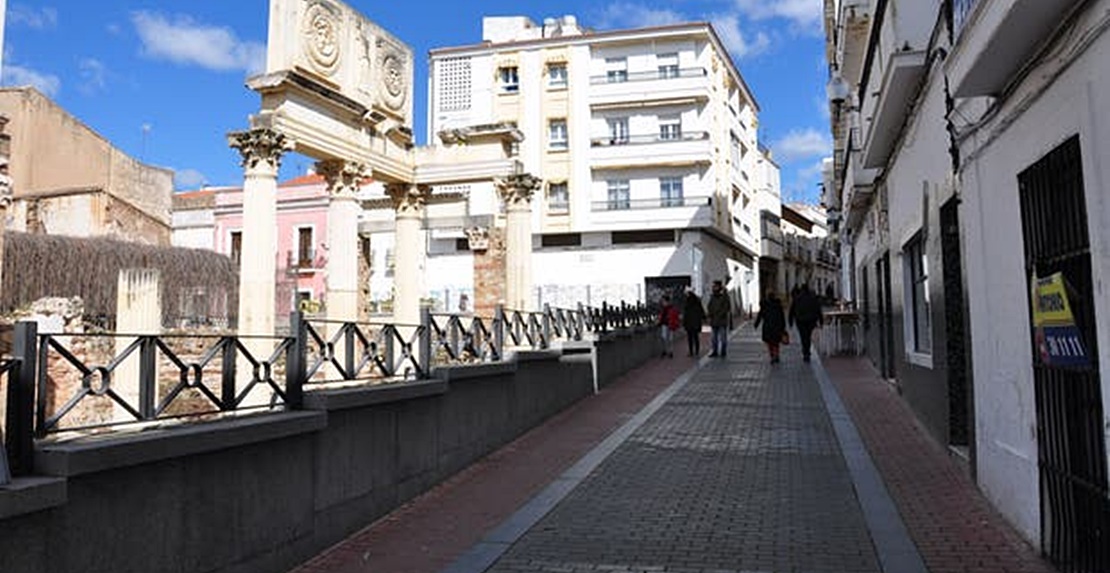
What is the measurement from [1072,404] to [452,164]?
13.6 metres

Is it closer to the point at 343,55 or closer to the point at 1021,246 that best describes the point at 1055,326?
the point at 1021,246

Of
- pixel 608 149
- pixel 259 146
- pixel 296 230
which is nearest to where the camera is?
pixel 259 146

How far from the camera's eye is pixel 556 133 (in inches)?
1634

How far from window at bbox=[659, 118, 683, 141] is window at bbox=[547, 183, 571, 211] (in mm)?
5463

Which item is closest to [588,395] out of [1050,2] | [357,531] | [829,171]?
[357,531]

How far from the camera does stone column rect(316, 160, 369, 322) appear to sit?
1480 cm

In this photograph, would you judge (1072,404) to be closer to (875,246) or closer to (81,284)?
(875,246)

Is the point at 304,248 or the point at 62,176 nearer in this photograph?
the point at 62,176

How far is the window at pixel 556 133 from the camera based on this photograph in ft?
135

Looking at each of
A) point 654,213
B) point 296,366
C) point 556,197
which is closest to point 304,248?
point 556,197

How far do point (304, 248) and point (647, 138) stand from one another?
18.4 metres

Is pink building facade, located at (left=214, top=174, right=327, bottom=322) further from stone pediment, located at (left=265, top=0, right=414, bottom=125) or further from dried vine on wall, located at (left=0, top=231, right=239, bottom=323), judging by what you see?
stone pediment, located at (left=265, top=0, right=414, bottom=125)

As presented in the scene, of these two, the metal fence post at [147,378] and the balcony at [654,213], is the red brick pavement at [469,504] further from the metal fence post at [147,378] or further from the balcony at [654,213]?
the balcony at [654,213]

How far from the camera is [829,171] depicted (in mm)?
34875
